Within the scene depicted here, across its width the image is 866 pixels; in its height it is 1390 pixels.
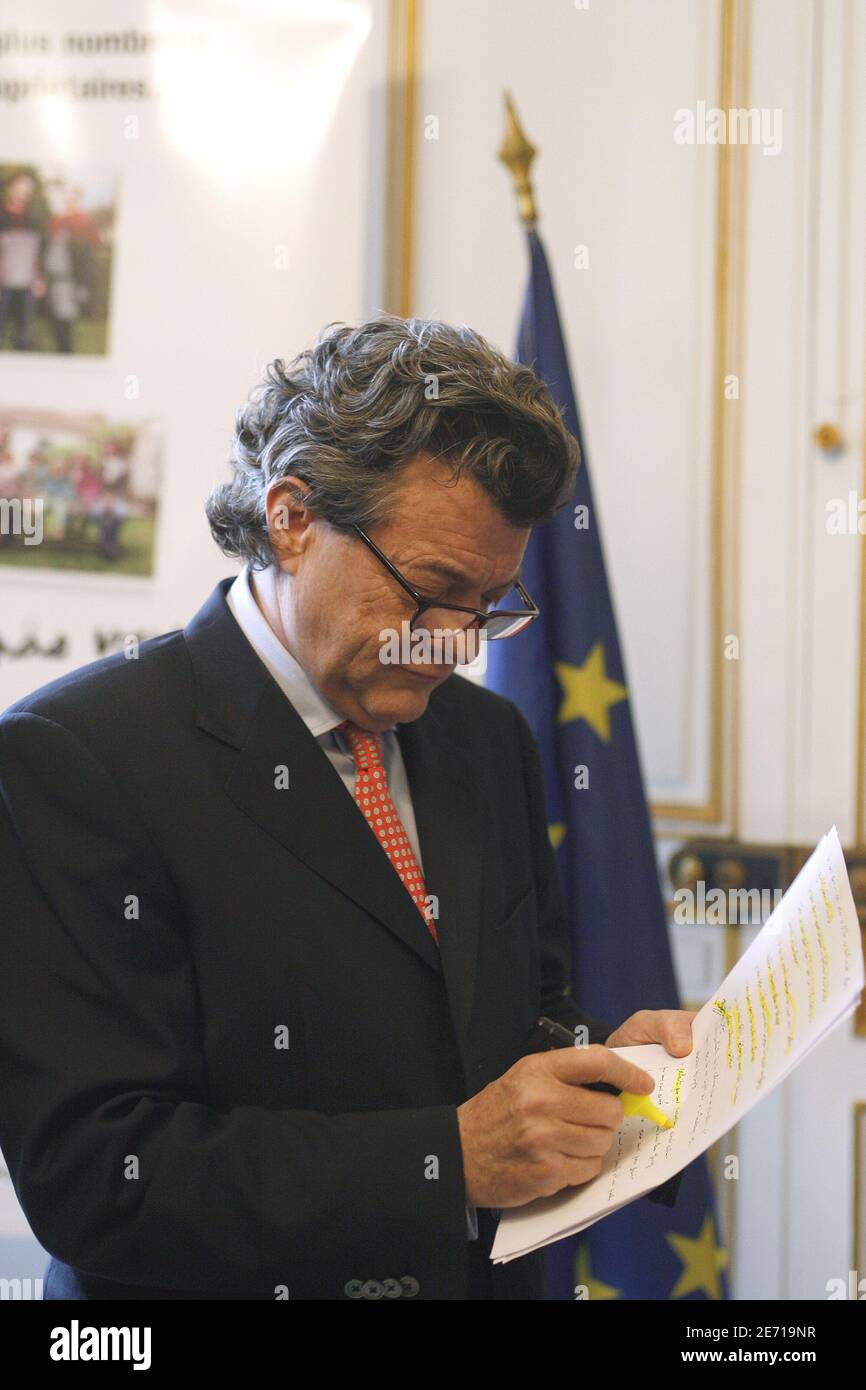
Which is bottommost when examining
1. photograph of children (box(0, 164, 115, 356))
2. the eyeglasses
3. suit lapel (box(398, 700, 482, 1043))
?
suit lapel (box(398, 700, 482, 1043))

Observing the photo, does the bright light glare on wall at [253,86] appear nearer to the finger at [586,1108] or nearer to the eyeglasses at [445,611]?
the eyeglasses at [445,611]

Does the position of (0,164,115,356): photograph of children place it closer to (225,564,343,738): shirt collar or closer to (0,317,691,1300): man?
(0,317,691,1300): man

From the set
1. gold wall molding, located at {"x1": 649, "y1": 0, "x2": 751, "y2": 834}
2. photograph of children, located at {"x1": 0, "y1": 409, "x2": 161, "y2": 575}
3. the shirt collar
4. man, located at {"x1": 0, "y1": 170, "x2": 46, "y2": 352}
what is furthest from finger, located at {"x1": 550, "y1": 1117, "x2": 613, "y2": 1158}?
man, located at {"x1": 0, "y1": 170, "x2": 46, "y2": 352}

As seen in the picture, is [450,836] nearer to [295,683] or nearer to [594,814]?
[295,683]

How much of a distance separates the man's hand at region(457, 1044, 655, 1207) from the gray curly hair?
21.5 inches

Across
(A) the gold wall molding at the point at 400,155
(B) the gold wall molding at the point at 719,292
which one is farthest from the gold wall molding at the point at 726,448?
(A) the gold wall molding at the point at 400,155

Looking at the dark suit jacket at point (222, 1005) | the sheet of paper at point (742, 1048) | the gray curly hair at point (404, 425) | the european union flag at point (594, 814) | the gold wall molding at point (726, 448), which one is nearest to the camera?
the sheet of paper at point (742, 1048)

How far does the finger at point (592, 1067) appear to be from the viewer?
3.85 feet

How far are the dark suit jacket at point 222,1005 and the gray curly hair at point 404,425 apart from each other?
0.19m

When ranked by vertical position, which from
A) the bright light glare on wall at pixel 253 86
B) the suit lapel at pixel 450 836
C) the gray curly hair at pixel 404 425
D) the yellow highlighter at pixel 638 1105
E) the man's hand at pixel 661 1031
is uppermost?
the bright light glare on wall at pixel 253 86

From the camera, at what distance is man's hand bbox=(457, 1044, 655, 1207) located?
115cm

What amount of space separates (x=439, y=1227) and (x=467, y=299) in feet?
Answer: 5.84

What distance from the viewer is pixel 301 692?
1392 millimetres
